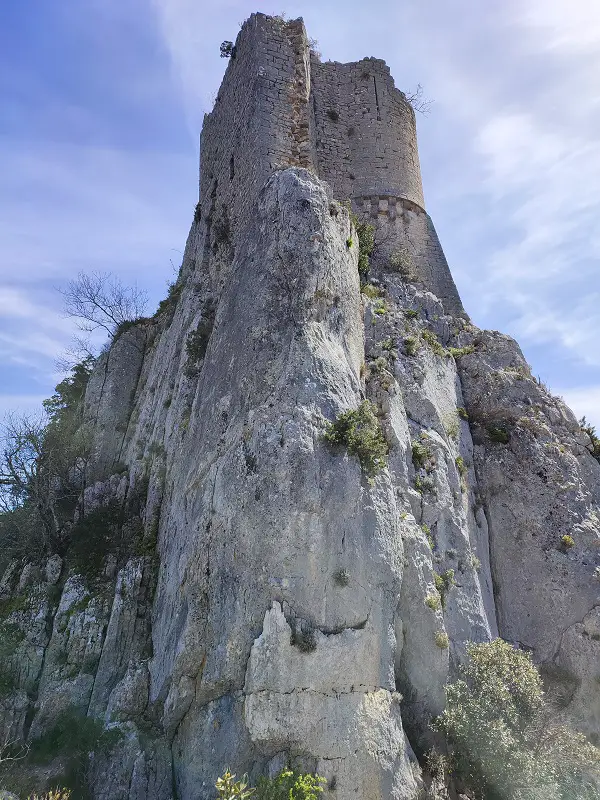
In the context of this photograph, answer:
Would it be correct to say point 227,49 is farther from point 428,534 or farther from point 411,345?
point 428,534

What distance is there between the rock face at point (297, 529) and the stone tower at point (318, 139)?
0.21m

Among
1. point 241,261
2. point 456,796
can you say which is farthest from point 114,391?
point 456,796

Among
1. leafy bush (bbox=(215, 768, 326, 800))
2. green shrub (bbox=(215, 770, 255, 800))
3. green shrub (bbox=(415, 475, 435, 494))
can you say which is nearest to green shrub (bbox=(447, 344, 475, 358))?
Result: green shrub (bbox=(415, 475, 435, 494))

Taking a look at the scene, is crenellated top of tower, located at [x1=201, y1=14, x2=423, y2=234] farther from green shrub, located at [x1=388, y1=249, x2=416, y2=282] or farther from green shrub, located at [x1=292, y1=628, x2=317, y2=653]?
green shrub, located at [x1=292, y1=628, x2=317, y2=653]

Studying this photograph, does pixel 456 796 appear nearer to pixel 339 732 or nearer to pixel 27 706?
pixel 339 732

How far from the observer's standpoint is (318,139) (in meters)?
22.5

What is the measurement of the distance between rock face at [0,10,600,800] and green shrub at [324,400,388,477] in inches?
7.9

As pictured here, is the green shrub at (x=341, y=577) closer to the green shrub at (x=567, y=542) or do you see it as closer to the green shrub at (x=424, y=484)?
the green shrub at (x=424, y=484)

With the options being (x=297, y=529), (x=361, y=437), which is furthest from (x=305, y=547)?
(x=361, y=437)

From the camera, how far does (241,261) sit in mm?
16109

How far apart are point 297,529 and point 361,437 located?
2486 millimetres

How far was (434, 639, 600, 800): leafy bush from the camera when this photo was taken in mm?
11688

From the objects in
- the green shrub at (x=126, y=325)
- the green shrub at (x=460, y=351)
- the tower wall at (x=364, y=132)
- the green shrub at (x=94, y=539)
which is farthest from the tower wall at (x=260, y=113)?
the green shrub at (x=94, y=539)

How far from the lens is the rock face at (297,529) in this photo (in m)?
11.3
